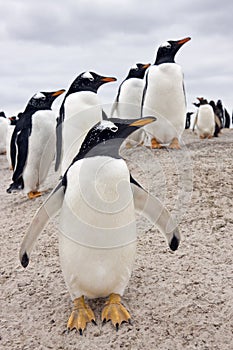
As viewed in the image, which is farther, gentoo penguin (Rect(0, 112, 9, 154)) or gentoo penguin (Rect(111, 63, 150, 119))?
gentoo penguin (Rect(0, 112, 9, 154))

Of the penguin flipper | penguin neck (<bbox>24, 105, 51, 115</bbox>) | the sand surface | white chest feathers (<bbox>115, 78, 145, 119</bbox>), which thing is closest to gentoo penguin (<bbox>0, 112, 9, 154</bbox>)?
white chest feathers (<bbox>115, 78, 145, 119</bbox>)

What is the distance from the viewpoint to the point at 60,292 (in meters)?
3.20

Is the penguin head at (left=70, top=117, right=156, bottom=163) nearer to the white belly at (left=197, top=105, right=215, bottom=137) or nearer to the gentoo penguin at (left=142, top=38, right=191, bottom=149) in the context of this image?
the gentoo penguin at (left=142, top=38, right=191, bottom=149)

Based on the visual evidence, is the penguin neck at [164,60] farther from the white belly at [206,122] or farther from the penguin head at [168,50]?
the white belly at [206,122]

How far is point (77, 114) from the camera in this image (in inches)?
206

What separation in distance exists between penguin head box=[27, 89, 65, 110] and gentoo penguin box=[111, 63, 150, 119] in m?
1.84

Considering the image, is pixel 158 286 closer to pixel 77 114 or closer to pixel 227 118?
pixel 77 114

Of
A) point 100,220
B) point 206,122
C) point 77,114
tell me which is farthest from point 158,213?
point 206,122

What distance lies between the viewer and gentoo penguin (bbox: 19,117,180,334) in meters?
2.64

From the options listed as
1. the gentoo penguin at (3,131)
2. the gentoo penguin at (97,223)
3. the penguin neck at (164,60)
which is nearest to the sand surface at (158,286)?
the gentoo penguin at (97,223)

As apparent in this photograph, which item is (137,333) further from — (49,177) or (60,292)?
(49,177)

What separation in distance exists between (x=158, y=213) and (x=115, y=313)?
25.4 inches

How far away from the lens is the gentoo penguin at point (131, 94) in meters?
8.07

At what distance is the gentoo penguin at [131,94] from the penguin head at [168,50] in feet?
3.57
